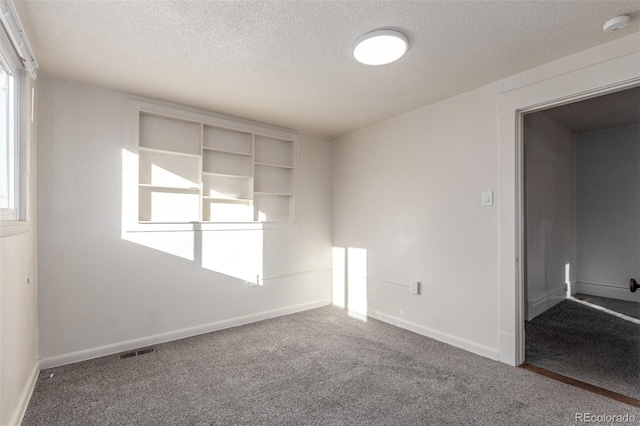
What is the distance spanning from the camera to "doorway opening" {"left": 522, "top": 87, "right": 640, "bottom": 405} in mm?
3279

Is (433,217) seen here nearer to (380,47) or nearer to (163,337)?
(380,47)

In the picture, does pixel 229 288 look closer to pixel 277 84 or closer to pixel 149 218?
pixel 149 218

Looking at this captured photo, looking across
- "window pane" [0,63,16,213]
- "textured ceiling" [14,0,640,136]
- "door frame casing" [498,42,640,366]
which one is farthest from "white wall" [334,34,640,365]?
"window pane" [0,63,16,213]

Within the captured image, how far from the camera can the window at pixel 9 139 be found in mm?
1881

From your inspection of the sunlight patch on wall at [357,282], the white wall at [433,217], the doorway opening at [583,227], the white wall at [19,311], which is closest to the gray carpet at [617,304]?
the doorway opening at [583,227]

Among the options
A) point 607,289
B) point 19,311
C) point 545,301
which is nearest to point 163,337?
point 19,311

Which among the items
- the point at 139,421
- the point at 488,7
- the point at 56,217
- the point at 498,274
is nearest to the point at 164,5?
the point at 488,7

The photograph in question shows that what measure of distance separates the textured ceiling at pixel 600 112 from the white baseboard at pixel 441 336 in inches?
113

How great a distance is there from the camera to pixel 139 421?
189 cm

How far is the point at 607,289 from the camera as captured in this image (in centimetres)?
Result: 459

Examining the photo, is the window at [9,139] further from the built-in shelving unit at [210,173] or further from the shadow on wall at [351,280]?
the shadow on wall at [351,280]

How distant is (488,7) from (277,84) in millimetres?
1631

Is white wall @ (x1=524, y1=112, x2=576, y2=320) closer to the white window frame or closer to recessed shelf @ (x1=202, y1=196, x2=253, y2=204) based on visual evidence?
recessed shelf @ (x1=202, y1=196, x2=253, y2=204)

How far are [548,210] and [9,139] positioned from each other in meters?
5.43
